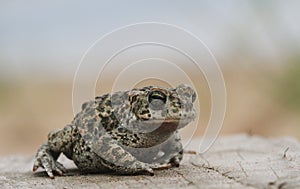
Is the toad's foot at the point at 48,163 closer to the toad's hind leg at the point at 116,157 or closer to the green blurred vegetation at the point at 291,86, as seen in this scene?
the toad's hind leg at the point at 116,157

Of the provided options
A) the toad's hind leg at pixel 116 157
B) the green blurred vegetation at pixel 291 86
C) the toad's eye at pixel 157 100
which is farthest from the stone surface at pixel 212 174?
the green blurred vegetation at pixel 291 86

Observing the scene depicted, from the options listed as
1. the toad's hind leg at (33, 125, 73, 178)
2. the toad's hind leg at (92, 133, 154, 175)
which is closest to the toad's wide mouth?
the toad's hind leg at (92, 133, 154, 175)

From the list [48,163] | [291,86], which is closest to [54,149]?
[48,163]

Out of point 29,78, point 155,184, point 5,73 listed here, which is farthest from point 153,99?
point 29,78

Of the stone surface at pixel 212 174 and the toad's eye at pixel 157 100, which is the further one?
the toad's eye at pixel 157 100

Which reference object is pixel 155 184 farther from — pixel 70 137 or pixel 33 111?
pixel 33 111

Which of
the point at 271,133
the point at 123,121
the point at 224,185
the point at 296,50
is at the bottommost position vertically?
the point at 271,133
